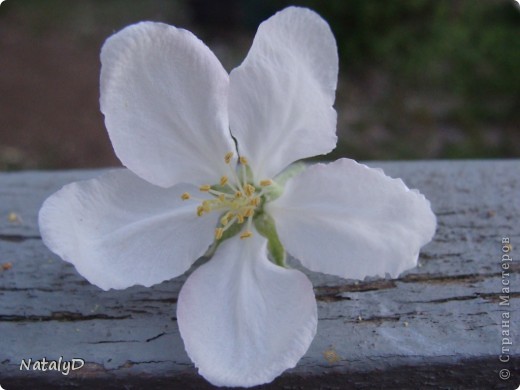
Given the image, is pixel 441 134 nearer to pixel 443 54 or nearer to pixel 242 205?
pixel 443 54

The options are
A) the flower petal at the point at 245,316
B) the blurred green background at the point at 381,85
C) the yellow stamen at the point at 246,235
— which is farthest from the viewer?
the blurred green background at the point at 381,85

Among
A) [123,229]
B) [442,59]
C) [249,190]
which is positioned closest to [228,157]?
[249,190]

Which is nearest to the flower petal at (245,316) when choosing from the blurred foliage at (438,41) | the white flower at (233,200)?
the white flower at (233,200)

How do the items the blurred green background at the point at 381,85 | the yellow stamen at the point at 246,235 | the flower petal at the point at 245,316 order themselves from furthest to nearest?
the blurred green background at the point at 381,85, the yellow stamen at the point at 246,235, the flower petal at the point at 245,316

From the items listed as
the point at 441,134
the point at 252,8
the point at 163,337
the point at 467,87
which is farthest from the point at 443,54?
the point at 163,337

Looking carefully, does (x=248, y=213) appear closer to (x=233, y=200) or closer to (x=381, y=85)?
(x=233, y=200)

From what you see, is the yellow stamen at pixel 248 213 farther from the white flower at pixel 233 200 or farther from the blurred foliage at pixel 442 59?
the blurred foliage at pixel 442 59
